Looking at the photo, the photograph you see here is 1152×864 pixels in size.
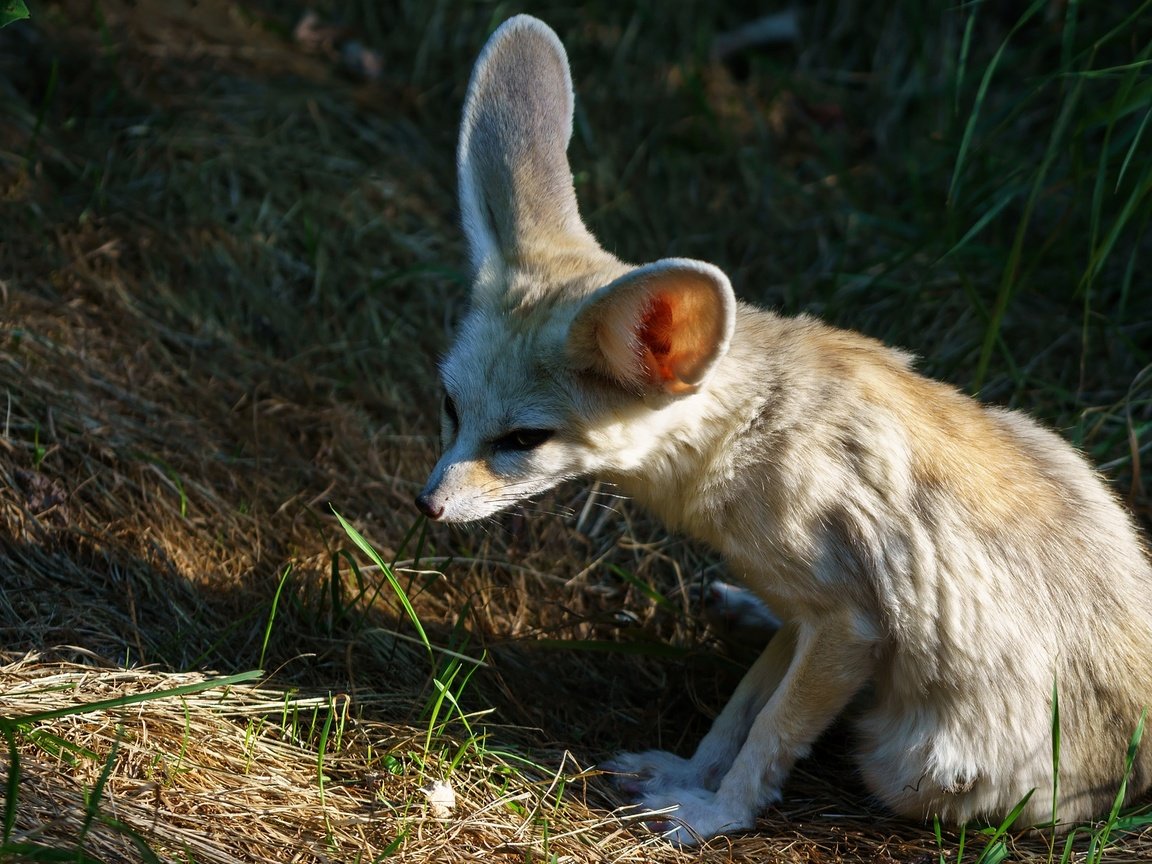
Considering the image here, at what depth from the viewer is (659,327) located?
2875 millimetres

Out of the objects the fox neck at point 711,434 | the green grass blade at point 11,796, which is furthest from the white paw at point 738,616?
the green grass blade at point 11,796

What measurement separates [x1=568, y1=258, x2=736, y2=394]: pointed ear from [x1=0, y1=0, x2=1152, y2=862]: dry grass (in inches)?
36.9

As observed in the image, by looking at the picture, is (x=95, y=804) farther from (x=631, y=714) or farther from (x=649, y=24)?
(x=649, y=24)

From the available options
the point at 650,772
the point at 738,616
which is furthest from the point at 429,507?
the point at 738,616

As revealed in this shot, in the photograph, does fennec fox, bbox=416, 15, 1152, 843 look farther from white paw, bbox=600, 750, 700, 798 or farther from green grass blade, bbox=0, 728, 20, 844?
green grass blade, bbox=0, 728, 20, 844

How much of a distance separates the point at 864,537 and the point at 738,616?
878 mm

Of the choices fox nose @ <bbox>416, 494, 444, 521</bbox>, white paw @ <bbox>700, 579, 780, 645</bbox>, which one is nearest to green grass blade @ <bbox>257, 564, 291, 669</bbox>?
fox nose @ <bbox>416, 494, 444, 521</bbox>

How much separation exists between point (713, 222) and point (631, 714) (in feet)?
7.79

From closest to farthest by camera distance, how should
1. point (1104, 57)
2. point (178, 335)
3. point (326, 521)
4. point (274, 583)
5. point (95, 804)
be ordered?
1. point (95, 804)
2. point (274, 583)
3. point (326, 521)
4. point (178, 335)
5. point (1104, 57)

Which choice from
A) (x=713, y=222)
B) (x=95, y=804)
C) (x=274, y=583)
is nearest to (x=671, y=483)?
(x=274, y=583)

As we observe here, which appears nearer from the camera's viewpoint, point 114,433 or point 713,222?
point 114,433

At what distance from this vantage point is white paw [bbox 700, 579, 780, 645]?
3848mm

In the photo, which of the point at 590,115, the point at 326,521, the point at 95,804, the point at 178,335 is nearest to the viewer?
the point at 95,804

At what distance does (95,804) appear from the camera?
242 cm
